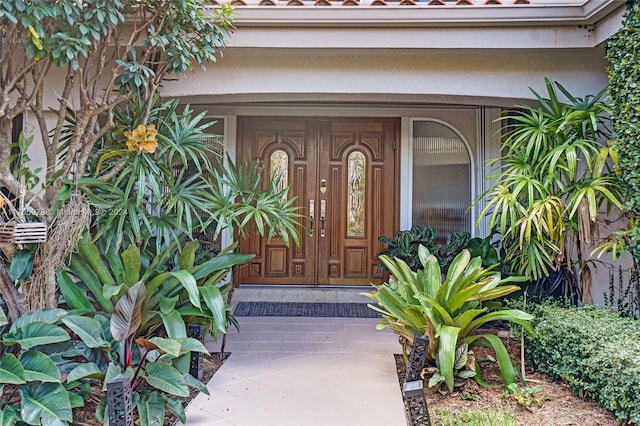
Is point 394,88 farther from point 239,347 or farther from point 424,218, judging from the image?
point 239,347

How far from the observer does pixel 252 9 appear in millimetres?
→ 3791

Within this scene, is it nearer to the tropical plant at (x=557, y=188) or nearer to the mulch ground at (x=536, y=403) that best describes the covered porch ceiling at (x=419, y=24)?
the tropical plant at (x=557, y=188)

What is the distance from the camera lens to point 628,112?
10.5ft

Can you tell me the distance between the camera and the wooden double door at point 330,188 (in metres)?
6.07

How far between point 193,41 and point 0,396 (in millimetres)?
2759

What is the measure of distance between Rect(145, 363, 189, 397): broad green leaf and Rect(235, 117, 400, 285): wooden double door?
347 cm

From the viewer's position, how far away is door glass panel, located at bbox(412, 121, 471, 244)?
5922 millimetres

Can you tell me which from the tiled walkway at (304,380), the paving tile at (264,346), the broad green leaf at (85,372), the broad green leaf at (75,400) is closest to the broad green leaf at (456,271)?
the tiled walkway at (304,380)

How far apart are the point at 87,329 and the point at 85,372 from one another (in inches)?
11.9

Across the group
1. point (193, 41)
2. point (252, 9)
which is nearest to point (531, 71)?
point (252, 9)

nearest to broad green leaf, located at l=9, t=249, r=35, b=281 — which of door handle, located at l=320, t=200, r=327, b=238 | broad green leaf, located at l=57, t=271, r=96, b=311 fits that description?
broad green leaf, located at l=57, t=271, r=96, b=311

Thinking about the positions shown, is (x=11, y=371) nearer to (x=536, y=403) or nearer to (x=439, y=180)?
(x=536, y=403)

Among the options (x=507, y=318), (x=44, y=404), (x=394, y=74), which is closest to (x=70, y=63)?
(x=44, y=404)

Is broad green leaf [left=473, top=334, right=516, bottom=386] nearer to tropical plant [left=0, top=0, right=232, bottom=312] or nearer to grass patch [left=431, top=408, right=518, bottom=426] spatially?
grass patch [left=431, top=408, right=518, bottom=426]
